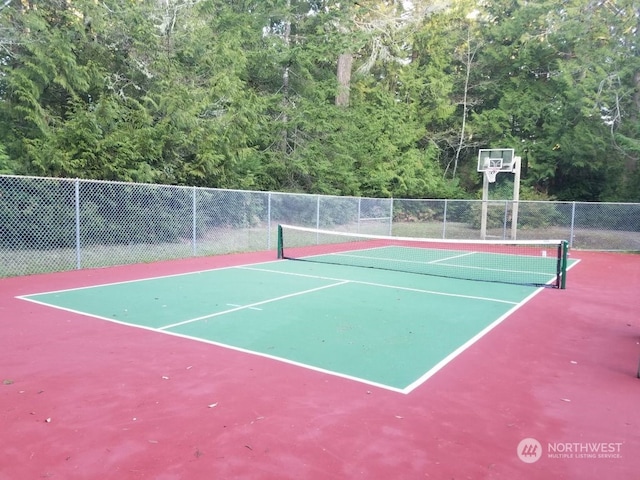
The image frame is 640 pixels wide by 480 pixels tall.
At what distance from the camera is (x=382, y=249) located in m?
17.5

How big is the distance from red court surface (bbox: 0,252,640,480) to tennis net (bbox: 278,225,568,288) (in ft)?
15.6

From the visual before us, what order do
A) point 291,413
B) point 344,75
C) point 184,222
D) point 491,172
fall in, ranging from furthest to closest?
point 344,75
point 491,172
point 184,222
point 291,413

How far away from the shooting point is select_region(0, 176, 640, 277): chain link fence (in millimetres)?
9820

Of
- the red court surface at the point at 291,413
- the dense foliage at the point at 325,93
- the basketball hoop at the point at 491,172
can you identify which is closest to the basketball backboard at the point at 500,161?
the basketball hoop at the point at 491,172

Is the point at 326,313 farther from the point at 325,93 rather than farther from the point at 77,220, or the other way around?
the point at 325,93

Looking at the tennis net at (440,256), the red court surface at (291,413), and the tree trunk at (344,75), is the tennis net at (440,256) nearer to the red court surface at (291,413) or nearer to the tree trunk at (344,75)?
the red court surface at (291,413)

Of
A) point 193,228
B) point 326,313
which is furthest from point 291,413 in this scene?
point 193,228

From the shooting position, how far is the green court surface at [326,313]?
4914mm

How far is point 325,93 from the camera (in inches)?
901

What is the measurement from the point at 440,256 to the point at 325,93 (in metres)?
11.5

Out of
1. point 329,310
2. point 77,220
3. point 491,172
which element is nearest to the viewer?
point 329,310

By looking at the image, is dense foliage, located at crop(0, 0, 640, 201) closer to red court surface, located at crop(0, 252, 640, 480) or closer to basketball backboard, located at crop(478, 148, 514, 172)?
basketball backboard, located at crop(478, 148, 514, 172)

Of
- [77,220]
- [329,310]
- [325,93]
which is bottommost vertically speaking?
[329,310]

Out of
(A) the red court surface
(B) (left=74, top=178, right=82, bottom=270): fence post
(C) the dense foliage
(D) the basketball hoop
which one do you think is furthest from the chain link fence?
(A) the red court surface
